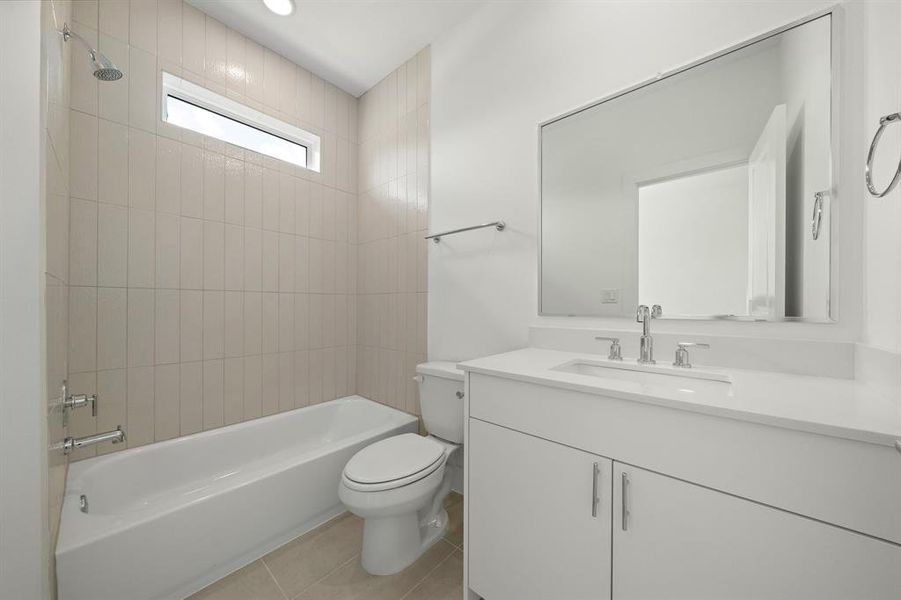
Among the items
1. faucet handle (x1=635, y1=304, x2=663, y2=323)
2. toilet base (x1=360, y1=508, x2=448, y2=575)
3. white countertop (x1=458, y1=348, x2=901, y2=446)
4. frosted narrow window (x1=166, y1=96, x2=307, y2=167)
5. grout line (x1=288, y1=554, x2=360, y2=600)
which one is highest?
frosted narrow window (x1=166, y1=96, x2=307, y2=167)

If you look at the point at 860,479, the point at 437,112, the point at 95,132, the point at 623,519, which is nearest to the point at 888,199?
the point at 860,479

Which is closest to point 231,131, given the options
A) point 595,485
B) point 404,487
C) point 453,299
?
A: point 453,299

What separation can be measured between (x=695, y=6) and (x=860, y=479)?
145 centimetres

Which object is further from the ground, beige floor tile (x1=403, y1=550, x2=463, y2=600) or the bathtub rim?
the bathtub rim

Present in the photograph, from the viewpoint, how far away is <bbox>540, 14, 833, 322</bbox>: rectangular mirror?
978 millimetres

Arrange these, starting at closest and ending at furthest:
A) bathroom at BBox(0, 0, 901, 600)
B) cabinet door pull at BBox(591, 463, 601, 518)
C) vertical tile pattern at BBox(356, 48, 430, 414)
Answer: bathroom at BBox(0, 0, 901, 600), cabinet door pull at BBox(591, 463, 601, 518), vertical tile pattern at BBox(356, 48, 430, 414)

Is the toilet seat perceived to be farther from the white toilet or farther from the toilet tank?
the toilet tank

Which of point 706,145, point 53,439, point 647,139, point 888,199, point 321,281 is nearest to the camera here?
point 888,199

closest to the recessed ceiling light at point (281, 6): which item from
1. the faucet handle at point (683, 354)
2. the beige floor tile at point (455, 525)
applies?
the faucet handle at point (683, 354)

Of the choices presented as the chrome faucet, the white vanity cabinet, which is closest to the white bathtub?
the white vanity cabinet

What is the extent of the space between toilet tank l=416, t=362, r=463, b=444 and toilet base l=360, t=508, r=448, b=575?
1.27 feet

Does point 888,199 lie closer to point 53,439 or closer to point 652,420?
point 652,420

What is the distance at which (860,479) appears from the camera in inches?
22.9

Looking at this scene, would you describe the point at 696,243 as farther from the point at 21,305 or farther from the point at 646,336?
the point at 21,305
